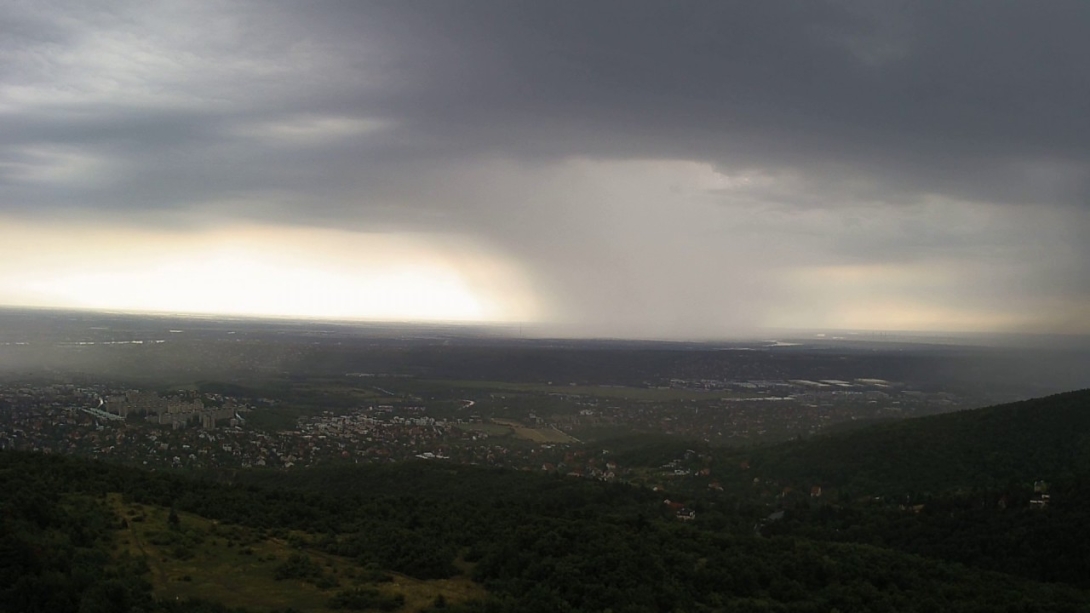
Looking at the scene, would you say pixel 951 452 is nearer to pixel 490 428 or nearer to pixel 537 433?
pixel 537 433

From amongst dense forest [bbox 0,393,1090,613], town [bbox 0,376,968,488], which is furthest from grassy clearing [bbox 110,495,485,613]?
town [bbox 0,376,968,488]

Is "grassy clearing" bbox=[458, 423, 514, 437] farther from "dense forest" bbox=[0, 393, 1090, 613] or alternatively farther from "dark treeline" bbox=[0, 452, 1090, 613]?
"dark treeline" bbox=[0, 452, 1090, 613]

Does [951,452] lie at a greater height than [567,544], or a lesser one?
lesser

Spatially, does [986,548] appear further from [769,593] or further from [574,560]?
[574,560]

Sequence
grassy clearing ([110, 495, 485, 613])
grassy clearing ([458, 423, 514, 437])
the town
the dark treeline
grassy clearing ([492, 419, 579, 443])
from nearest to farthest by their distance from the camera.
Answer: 1. the dark treeline
2. grassy clearing ([110, 495, 485, 613])
3. the town
4. grassy clearing ([492, 419, 579, 443])
5. grassy clearing ([458, 423, 514, 437])

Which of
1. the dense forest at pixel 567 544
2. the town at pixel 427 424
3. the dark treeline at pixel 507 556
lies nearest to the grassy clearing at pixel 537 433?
the town at pixel 427 424

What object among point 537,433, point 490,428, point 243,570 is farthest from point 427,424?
point 243,570

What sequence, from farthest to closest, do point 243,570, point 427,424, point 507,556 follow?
point 427,424
point 507,556
point 243,570

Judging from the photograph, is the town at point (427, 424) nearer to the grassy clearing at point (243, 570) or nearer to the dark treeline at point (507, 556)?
the dark treeline at point (507, 556)
